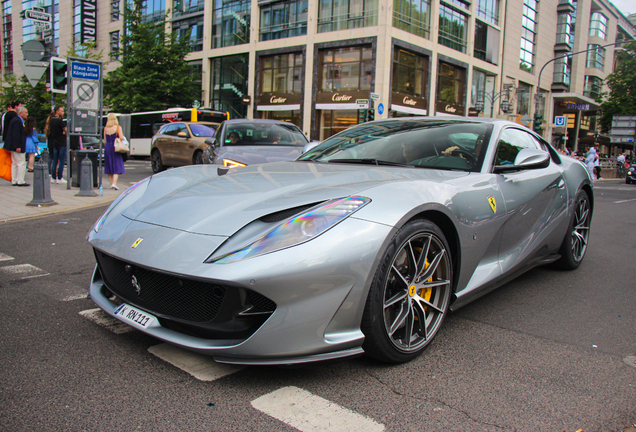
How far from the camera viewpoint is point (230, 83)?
35.6m

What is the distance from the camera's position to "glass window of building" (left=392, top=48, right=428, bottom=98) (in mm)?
29859

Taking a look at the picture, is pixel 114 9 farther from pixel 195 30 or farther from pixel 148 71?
pixel 148 71

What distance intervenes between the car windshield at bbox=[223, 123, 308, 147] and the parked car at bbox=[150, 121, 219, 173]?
16.6 feet

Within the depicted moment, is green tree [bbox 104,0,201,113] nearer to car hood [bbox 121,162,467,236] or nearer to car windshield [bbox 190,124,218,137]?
car windshield [bbox 190,124,218,137]

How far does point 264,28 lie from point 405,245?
33725mm

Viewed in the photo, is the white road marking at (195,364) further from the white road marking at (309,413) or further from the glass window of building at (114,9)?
the glass window of building at (114,9)

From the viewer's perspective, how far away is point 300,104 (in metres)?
31.8

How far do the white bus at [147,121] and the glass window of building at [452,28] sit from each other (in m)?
16.2

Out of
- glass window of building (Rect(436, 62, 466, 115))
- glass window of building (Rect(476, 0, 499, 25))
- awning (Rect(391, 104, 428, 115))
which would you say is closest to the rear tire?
awning (Rect(391, 104, 428, 115))

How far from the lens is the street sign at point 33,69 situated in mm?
11758

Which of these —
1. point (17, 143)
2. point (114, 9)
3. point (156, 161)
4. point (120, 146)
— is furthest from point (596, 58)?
point (17, 143)

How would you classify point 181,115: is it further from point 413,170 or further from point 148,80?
point 413,170

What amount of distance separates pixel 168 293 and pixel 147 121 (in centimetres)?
2833

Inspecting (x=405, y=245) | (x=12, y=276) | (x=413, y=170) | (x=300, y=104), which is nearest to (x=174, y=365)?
(x=405, y=245)
